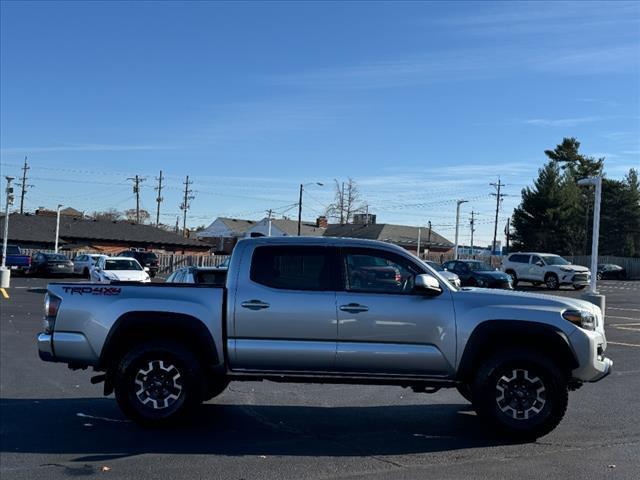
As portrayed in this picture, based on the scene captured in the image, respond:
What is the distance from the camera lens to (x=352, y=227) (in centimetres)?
9006

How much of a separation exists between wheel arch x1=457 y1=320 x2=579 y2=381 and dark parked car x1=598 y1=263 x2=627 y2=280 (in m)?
60.6

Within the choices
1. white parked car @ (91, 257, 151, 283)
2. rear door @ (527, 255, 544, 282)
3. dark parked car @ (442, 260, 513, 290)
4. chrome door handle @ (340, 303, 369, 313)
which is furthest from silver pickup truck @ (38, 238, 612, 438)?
rear door @ (527, 255, 544, 282)

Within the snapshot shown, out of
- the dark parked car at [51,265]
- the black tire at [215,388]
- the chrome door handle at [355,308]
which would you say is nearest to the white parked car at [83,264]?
the dark parked car at [51,265]

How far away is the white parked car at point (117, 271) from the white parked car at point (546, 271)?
19296mm

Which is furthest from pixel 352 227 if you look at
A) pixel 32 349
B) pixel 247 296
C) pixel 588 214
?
pixel 247 296

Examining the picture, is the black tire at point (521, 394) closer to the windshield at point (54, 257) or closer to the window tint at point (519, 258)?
the window tint at point (519, 258)

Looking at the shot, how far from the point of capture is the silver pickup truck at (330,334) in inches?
270

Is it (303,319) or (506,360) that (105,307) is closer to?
(303,319)

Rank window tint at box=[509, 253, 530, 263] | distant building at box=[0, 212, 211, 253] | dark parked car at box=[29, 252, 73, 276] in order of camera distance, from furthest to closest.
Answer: distant building at box=[0, 212, 211, 253], dark parked car at box=[29, 252, 73, 276], window tint at box=[509, 253, 530, 263]

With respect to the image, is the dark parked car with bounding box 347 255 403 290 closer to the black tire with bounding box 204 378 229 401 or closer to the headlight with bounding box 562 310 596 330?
the headlight with bounding box 562 310 596 330

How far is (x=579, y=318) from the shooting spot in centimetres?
694

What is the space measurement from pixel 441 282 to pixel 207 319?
7.83 ft

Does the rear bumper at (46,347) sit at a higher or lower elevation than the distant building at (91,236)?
lower

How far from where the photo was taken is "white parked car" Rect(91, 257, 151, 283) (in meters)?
28.9
